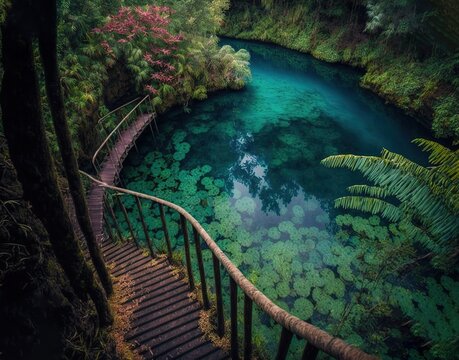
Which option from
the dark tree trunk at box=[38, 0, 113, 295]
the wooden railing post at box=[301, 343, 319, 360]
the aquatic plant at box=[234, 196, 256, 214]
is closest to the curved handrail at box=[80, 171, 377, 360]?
the wooden railing post at box=[301, 343, 319, 360]

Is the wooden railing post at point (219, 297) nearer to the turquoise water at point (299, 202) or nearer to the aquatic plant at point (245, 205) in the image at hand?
the turquoise water at point (299, 202)

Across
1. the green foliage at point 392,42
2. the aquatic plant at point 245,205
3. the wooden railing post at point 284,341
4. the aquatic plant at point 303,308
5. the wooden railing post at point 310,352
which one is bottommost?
the aquatic plant at point 245,205

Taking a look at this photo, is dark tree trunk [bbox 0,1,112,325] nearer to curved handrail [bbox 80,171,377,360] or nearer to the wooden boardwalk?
the wooden boardwalk

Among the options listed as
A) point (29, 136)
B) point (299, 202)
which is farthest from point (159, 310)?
point (299, 202)

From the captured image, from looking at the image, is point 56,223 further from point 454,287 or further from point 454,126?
point 454,126

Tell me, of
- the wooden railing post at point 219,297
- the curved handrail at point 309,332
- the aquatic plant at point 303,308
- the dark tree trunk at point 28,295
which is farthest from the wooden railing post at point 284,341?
the aquatic plant at point 303,308

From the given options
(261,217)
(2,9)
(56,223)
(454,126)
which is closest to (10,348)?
(56,223)
